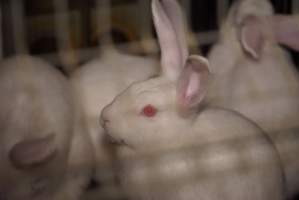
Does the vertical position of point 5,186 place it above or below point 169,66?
below

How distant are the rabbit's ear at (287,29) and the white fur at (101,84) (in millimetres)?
241

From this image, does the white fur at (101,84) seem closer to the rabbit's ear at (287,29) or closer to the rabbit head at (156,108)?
the rabbit head at (156,108)

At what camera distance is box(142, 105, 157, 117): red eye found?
3.65ft

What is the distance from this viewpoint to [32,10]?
1.53 metres

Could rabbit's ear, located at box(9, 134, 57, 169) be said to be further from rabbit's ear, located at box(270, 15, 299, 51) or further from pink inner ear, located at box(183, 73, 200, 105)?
rabbit's ear, located at box(270, 15, 299, 51)

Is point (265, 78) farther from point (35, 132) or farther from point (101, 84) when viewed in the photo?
point (35, 132)

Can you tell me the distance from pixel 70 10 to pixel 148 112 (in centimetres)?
53

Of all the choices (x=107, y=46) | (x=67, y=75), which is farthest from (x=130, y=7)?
(x=67, y=75)

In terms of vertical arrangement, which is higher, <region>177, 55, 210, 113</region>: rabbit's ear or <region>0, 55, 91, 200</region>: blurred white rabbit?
<region>177, 55, 210, 113</region>: rabbit's ear

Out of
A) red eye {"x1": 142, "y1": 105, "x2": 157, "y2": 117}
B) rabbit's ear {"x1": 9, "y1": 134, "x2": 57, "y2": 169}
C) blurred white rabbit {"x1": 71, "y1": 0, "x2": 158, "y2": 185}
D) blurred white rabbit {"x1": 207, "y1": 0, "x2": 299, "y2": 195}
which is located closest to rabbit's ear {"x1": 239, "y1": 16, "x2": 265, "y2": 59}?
blurred white rabbit {"x1": 207, "y1": 0, "x2": 299, "y2": 195}

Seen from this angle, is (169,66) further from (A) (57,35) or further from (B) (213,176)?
(A) (57,35)

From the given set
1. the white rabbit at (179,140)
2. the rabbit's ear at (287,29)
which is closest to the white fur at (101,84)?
the white rabbit at (179,140)

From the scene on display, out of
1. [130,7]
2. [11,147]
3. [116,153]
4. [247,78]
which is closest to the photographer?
[11,147]

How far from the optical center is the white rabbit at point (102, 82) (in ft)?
4.14
